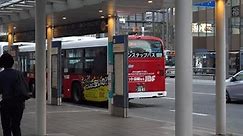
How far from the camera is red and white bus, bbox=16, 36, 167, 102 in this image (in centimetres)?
1964

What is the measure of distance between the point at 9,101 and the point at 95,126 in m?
4.69

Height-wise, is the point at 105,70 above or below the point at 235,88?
above

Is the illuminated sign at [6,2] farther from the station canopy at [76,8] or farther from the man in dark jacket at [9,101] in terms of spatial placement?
the man in dark jacket at [9,101]

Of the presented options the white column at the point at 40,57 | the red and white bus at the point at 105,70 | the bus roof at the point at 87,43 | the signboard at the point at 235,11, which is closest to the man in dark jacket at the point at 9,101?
the white column at the point at 40,57

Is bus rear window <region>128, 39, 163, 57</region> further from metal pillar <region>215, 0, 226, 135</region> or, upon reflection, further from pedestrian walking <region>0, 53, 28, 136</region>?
pedestrian walking <region>0, 53, 28, 136</region>

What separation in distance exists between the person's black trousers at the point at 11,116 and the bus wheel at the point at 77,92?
12806mm

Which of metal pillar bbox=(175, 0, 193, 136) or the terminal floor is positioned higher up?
metal pillar bbox=(175, 0, 193, 136)

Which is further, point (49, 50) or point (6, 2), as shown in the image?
point (49, 50)

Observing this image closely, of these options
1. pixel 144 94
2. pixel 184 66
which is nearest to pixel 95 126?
A: pixel 184 66

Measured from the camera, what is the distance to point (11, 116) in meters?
8.48

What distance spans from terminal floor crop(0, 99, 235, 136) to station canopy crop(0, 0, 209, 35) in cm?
329

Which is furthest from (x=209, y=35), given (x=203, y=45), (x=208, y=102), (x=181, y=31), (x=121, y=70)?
(x=181, y=31)

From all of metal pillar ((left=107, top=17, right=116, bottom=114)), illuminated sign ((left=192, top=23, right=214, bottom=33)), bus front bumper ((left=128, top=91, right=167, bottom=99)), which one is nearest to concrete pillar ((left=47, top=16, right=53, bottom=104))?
bus front bumper ((left=128, top=91, right=167, bottom=99))

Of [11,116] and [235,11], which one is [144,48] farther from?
[235,11]
